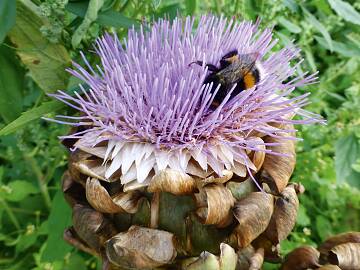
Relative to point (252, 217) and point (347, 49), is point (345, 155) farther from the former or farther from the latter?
point (252, 217)

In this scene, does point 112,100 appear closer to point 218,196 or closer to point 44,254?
point 218,196

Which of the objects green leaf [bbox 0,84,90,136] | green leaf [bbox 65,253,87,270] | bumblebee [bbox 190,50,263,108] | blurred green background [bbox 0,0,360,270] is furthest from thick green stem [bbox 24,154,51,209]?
bumblebee [bbox 190,50,263,108]

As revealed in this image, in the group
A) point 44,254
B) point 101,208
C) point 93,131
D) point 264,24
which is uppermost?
point 264,24

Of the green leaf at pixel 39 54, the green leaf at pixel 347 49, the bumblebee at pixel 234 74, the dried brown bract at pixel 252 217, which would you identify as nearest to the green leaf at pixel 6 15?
the green leaf at pixel 39 54

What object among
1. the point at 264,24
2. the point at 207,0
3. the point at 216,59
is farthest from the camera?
the point at 207,0

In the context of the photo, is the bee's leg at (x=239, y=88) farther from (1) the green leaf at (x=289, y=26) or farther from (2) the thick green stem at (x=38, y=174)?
(2) the thick green stem at (x=38, y=174)

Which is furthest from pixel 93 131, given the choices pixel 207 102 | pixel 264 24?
pixel 264 24

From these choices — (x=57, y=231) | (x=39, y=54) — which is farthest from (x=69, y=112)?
(x=57, y=231)

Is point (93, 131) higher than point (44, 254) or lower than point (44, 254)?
higher
